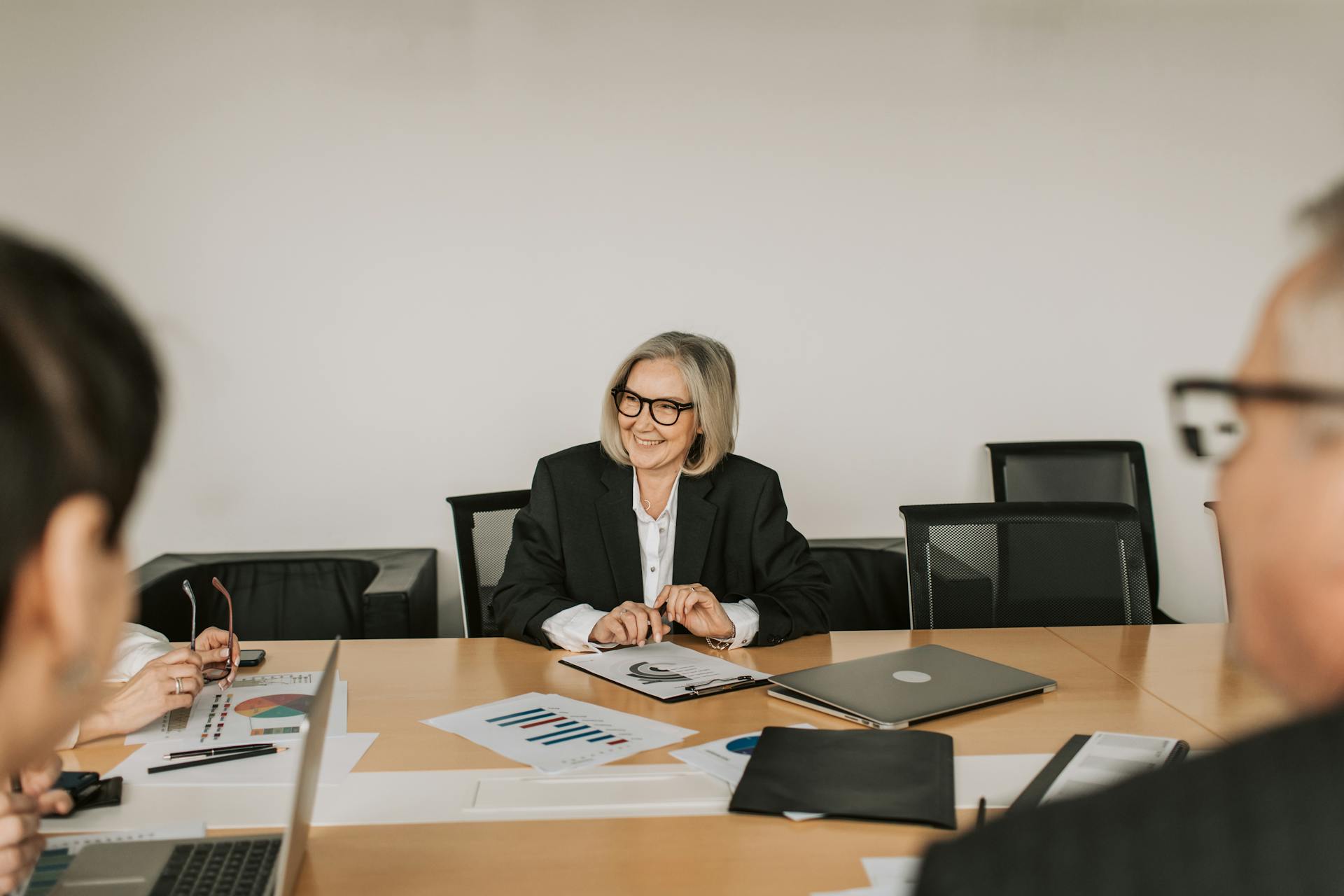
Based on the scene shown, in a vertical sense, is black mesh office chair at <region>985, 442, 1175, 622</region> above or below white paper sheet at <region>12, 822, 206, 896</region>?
above

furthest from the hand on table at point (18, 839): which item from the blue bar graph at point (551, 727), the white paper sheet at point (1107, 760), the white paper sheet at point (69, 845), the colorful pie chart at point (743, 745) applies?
the white paper sheet at point (1107, 760)

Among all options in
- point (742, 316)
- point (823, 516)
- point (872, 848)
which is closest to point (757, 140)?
point (742, 316)

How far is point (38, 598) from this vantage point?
648 millimetres

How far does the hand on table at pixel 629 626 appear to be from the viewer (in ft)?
7.36

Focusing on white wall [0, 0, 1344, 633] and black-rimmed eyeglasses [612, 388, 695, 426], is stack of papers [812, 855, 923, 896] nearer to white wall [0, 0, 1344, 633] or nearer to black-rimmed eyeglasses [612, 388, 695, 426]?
black-rimmed eyeglasses [612, 388, 695, 426]

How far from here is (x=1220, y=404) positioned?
68cm

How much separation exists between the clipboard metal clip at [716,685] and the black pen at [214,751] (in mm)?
744

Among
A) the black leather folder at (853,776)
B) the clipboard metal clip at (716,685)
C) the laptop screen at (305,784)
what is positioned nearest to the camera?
the laptop screen at (305,784)

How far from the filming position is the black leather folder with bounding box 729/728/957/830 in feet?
4.74

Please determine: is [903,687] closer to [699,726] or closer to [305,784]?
[699,726]

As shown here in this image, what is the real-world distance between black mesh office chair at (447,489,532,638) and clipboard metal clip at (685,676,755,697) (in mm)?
986

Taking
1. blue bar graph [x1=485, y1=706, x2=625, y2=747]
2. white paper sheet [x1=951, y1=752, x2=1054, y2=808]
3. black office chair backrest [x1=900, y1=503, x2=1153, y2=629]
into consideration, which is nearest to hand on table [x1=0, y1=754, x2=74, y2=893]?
blue bar graph [x1=485, y1=706, x2=625, y2=747]

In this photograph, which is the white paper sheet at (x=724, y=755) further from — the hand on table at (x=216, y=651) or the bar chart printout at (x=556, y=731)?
the hand on table at (x=216, y=651)

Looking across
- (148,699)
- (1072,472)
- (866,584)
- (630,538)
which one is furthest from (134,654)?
(1072,472)
